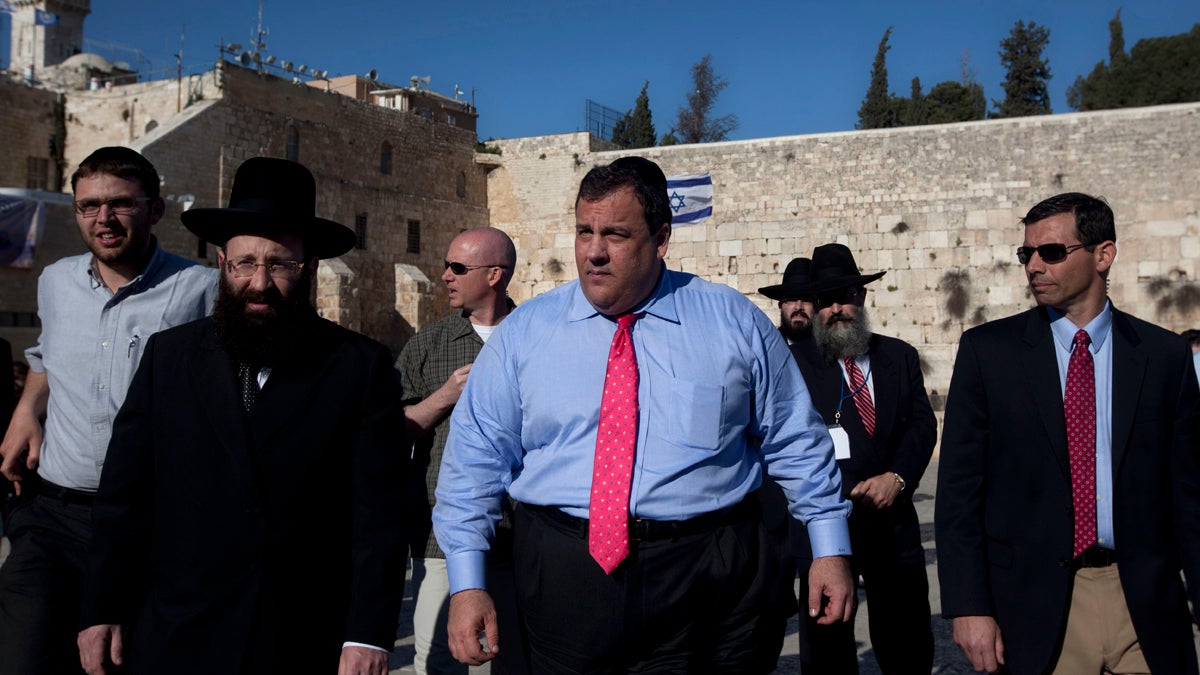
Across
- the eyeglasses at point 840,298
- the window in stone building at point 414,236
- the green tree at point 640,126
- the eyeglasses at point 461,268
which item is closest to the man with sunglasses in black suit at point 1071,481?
the eyeglasses at point 840,298

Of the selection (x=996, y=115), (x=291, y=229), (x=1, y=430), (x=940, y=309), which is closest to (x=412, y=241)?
(x=940, y=309)

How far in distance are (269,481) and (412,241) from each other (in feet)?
63.1

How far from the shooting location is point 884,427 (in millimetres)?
4027

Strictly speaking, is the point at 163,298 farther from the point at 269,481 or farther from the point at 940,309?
the point at 940,309

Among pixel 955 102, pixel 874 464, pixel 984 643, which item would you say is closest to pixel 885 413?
pixel 874 464

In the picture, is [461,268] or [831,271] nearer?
[461,268]

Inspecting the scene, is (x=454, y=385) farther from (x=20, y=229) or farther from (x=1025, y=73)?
(x=1025, y=73)

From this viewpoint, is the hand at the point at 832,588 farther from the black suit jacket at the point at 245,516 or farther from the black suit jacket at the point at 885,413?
the black suit jacket at the point at 885,413

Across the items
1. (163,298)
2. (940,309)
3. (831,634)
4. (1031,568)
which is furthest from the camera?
(940,309)

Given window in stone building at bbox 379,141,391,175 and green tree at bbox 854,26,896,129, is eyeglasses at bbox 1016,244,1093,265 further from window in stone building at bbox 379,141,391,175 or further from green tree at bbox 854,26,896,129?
green tree at bbox 854,26,896,129

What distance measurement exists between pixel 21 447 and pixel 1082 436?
3.34 metres

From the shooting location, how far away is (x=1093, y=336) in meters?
2.96

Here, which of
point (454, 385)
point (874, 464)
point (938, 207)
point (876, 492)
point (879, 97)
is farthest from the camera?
point (879, 97)

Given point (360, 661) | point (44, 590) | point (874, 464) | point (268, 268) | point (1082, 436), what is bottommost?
point (360, 661)
